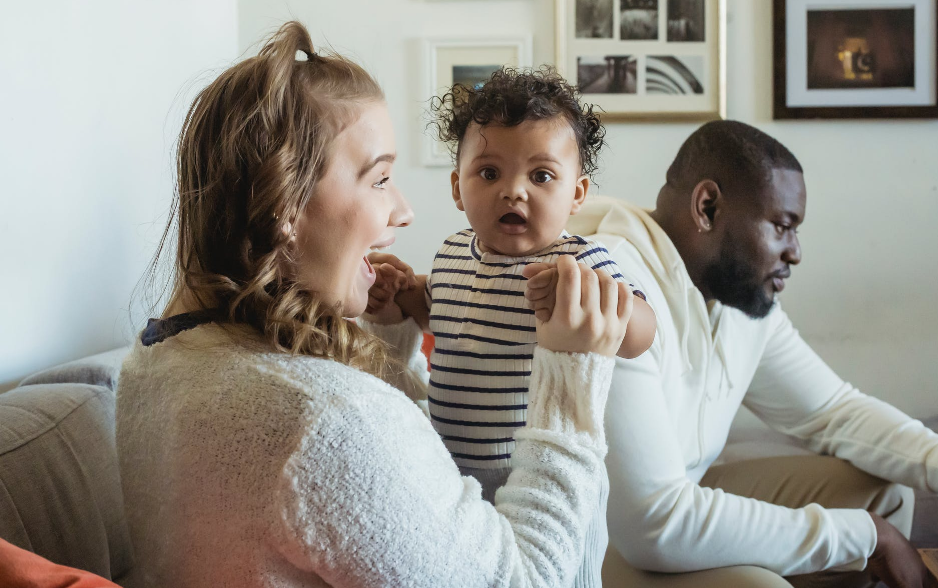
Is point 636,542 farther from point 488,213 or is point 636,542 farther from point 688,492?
point 488,213

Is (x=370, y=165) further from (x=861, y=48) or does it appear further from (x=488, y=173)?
(x=861, y=48)

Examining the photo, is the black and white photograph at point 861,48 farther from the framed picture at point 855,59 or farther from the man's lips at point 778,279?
the man's lips at point 778,279

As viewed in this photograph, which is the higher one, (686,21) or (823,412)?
(686,21)

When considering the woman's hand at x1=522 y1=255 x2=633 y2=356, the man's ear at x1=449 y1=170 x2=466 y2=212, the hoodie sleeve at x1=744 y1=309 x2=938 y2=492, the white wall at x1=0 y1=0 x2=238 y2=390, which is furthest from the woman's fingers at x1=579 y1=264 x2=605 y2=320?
the hoodie sleeve at x1=744 y1=309 x2=938 y2=492

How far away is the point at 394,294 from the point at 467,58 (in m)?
1.71

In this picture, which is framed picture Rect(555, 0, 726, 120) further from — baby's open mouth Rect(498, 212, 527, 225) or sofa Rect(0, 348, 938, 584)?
sofa Rect(0, 348, 938, 584)

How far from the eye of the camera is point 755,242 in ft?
6.04

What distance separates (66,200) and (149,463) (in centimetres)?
72

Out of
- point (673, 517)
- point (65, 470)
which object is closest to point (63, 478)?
point (65, 470)

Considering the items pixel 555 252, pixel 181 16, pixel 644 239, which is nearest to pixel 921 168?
pixel 644 239

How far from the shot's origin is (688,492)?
1.40 m

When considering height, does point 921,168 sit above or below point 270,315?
above

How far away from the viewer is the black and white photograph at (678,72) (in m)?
2.72

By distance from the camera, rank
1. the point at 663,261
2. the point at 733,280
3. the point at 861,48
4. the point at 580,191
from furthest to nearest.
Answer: the point at 861,48
the point at 733,280
the point at 663,261
the point at 580,191
